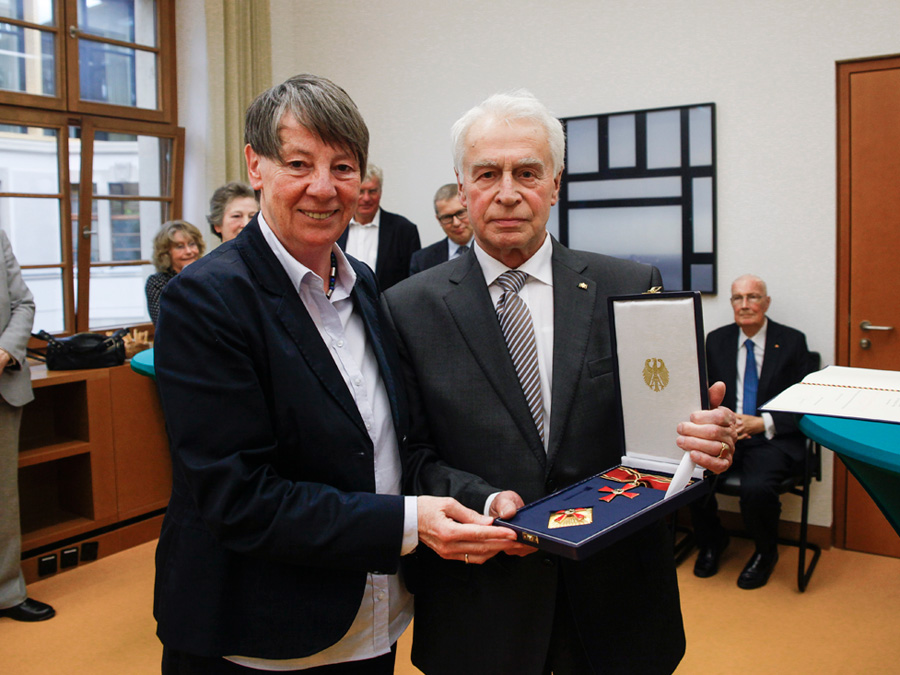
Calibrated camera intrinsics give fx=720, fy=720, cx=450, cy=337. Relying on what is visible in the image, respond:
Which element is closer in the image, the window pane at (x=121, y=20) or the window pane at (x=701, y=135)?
the window pane at (x=701, y=135)

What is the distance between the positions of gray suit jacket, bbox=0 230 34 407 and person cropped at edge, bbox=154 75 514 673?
238 cm

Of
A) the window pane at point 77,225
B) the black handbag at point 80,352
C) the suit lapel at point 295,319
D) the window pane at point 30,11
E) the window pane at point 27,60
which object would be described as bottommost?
the black handbag at point 80,352

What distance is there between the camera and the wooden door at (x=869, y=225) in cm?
365

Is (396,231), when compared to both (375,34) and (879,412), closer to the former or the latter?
(375,34)

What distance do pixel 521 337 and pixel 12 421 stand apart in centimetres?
276

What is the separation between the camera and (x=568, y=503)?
1.23 metres

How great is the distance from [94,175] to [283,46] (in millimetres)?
1734

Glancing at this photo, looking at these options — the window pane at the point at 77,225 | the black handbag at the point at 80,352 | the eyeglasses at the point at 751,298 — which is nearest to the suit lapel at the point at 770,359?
the eyeglasses at the point at 751,298

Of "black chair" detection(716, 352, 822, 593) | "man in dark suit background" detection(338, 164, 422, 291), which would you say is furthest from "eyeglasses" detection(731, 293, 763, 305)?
"man in dark suit background" detection(338, 164, 422, 291)

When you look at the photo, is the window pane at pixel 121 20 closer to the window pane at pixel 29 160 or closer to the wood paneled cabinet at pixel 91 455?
the window pane at pixel 29 160

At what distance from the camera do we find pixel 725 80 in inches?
155

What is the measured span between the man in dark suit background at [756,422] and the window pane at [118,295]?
368 centimetres

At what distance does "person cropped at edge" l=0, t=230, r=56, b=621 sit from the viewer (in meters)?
3.16

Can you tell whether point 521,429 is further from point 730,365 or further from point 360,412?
point 730,365
